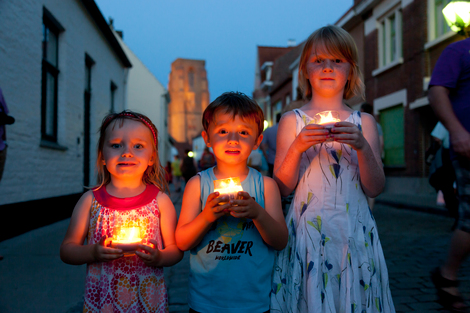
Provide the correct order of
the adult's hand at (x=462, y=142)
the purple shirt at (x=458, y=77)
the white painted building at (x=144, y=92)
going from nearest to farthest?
1. the adult's hand at (x=462, y=142)
2. the purple shirt at (x=458, y=77)
3. the white painted building at (x=144, y=92)

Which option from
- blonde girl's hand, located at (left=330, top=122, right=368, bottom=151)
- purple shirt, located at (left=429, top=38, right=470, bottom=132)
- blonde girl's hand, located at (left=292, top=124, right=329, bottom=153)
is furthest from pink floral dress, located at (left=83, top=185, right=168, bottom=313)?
purple shirt, located at (left=429, top=38, right=470, bottom=132)

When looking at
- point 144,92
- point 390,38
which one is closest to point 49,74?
point 390,38

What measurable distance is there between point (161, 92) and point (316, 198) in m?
27.7

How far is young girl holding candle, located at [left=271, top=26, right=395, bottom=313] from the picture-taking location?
1703 mm

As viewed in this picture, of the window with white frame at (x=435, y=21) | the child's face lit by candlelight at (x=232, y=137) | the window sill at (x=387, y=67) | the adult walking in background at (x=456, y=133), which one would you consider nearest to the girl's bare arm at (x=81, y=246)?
the child's face lit by candlelight at (x=232, y=137)

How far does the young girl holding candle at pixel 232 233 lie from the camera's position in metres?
1.66

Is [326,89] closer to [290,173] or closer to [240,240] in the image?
[290,173]

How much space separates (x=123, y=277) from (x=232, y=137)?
78cm

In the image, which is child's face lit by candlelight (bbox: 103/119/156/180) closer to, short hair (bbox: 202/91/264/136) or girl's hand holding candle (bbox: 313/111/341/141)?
short hair (bbox: 202/91/264/136)

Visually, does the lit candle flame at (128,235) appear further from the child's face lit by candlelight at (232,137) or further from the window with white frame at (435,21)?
the window with white frame at (435,21)

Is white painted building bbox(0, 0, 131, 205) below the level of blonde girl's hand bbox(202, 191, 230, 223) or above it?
above

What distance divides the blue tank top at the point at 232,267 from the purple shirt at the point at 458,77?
5.41 ft

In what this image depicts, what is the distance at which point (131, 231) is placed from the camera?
1526 millimetres

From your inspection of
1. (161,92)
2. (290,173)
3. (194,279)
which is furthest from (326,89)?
(161,92)
